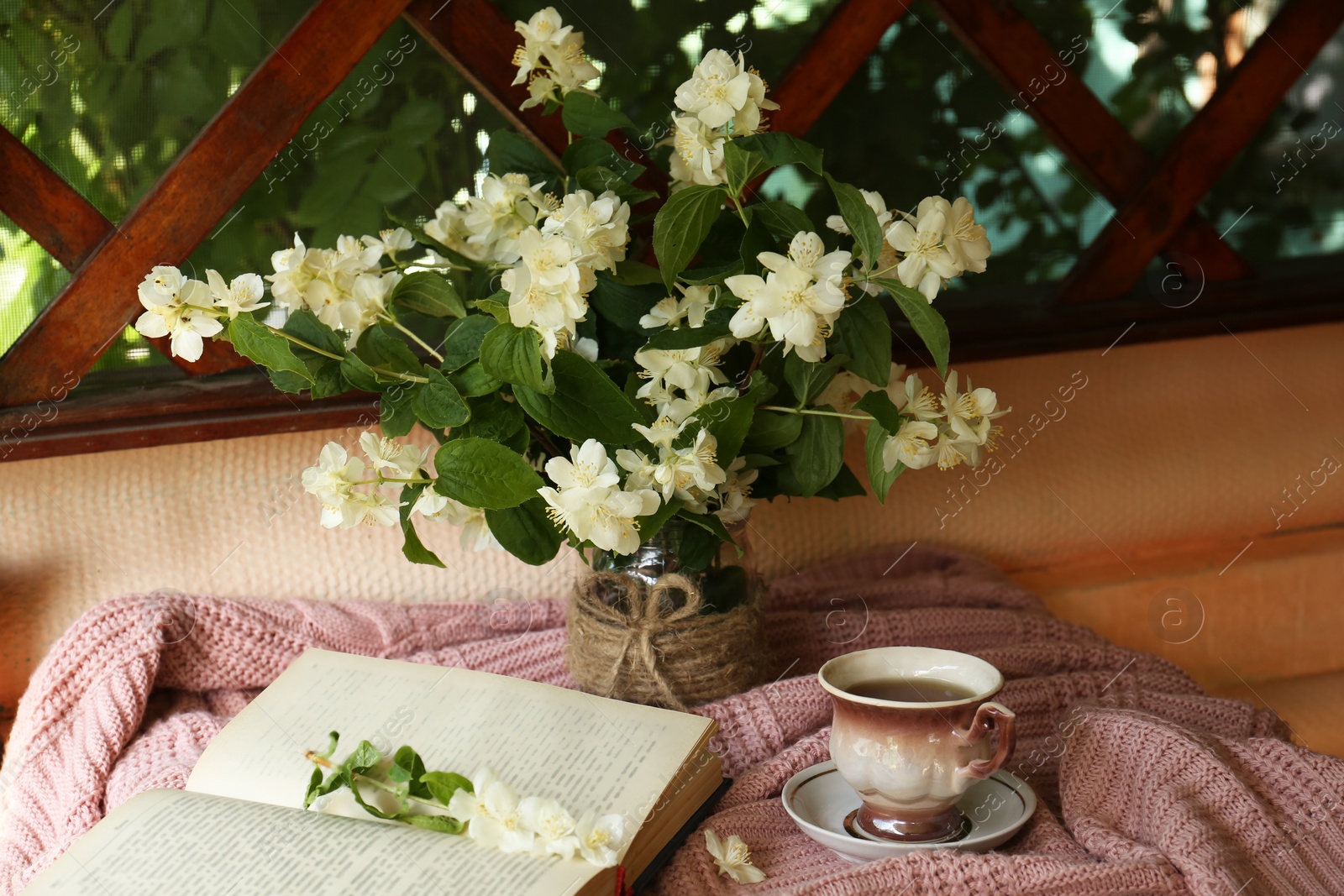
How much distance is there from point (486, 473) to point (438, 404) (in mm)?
61

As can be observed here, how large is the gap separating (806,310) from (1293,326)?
3.34ft

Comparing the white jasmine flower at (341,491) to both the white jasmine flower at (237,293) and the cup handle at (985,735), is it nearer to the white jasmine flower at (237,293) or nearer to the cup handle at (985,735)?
the white jasmine flower at (237,293)

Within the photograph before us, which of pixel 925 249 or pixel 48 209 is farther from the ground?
pixel 48 209

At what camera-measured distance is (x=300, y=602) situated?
105 centimetres

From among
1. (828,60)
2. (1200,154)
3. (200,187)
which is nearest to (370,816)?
(200,187)

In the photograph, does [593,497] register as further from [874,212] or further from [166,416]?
[166,416]

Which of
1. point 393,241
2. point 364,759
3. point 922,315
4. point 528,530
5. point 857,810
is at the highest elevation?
point 393,241

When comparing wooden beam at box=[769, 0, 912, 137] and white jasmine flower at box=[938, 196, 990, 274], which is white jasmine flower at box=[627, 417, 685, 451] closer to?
white jasmine flower at box=[938, 196, 990, 274]

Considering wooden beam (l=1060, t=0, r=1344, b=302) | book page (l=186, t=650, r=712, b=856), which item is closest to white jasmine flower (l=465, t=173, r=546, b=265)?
book page (l=186, t=650, r=712, b=856)

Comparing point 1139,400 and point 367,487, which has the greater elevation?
point 367,487

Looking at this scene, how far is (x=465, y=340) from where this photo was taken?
2.39 ft

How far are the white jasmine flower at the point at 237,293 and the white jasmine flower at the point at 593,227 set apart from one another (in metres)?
0.19

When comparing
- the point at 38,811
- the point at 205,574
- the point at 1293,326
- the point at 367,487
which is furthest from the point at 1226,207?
the point at 38,811

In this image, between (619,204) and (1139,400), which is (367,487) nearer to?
(619,204)
